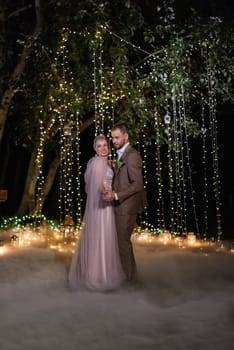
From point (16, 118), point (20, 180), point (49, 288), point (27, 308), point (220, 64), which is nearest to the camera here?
point (27, 308)

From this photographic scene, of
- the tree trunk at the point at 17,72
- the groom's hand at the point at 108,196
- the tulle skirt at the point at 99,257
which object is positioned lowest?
the tulle skirt at the point at 99,257

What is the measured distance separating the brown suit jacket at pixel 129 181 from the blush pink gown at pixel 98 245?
84mm

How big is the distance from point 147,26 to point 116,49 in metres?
0.90

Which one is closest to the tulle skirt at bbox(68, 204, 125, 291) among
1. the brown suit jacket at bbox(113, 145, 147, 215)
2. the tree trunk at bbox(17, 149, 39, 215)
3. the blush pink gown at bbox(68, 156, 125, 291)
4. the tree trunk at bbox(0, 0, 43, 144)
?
the blush pink gown at bbox(68, 156, 125, 291)

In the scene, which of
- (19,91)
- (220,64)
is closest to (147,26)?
(220,64)

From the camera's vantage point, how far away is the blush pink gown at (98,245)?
4.37 m

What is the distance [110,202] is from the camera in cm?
452

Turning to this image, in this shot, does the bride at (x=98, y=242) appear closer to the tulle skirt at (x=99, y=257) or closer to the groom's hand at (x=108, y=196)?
the tulle skirt at (x=99, y=257)

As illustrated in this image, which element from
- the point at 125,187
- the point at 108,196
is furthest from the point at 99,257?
the point at 125,187

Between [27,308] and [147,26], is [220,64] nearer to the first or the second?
[147,26]

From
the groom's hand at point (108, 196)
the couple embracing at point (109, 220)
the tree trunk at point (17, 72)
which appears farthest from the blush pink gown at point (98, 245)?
the tree trunk at point (17, 72)

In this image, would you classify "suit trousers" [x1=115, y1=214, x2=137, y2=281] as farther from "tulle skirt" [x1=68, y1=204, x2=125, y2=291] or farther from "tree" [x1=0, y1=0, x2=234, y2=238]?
"tree" [x1=0, y1=0, x2=234, y2=238]

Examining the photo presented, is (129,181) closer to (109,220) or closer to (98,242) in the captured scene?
(109,220)

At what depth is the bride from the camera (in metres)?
4.38
